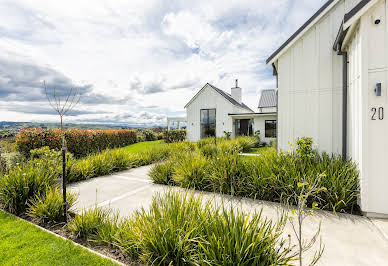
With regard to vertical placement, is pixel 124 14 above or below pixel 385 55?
above

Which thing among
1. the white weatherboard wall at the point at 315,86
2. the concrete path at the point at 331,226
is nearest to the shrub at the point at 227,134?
the white weatherboard wall at the point at 315,86

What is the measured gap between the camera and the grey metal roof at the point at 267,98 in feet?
79.0

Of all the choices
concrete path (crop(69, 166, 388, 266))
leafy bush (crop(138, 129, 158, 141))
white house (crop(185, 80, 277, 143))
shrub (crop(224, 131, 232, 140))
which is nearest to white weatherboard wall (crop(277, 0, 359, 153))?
concrete path (crop(69, 166, 388, 266))

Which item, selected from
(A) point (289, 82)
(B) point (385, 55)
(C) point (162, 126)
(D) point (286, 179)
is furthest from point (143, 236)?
(C) point (162, 126)

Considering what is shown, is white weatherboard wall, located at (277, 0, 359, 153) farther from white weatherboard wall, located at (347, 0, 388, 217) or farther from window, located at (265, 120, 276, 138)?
window, located at (265, 120, 276, 138)

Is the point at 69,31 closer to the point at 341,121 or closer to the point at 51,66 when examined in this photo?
the point at 51,66

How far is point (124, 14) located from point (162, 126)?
23861 millimetres

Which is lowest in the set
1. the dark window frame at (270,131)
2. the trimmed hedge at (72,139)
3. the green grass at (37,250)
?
the green grass at (37,250)

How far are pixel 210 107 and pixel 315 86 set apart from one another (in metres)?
13.0

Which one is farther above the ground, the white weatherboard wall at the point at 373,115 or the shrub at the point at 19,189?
the white weatherboard wall at the point at 373,115

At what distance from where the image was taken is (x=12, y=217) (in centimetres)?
345

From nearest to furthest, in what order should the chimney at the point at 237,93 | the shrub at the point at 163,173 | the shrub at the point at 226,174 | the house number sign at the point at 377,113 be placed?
the house number sign at the point at 377,113 < the shrub at the point at 226,174 < the shrub at the point at 163,173 < the chimney at the point at 237,93

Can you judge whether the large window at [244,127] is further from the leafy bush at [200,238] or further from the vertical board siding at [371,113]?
the leafy bush at [200,238]

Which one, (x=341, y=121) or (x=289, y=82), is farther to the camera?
(x=289, y=82)
